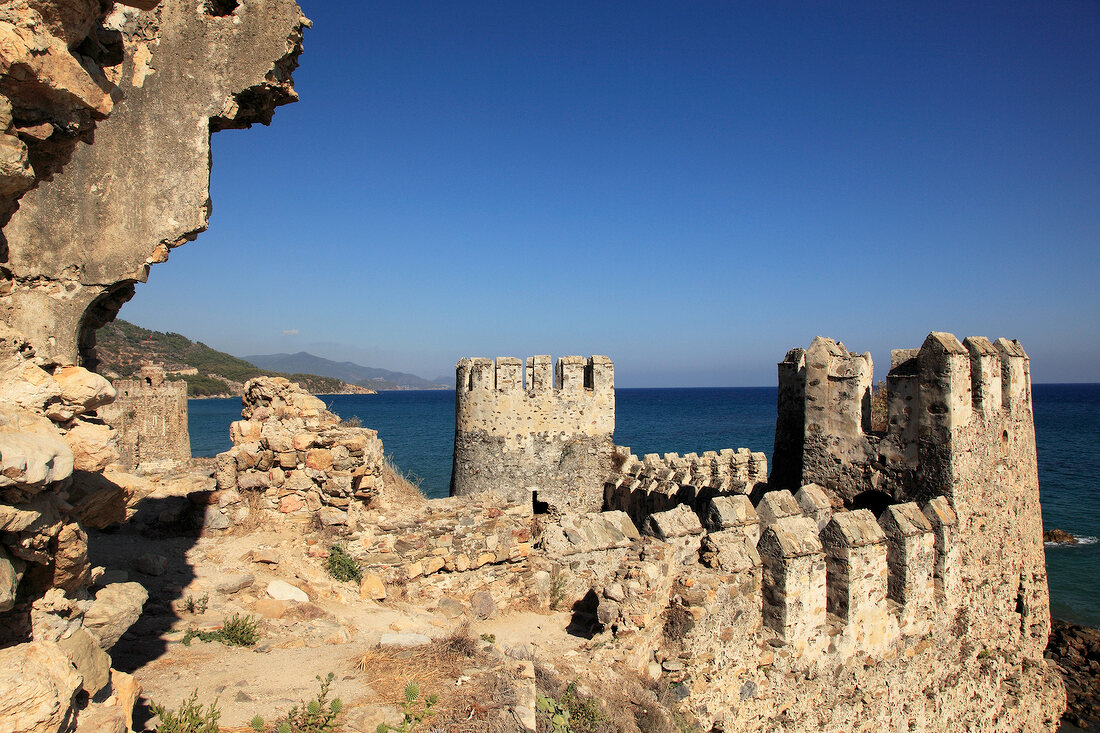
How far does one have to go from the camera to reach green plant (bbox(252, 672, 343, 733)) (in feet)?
12.8

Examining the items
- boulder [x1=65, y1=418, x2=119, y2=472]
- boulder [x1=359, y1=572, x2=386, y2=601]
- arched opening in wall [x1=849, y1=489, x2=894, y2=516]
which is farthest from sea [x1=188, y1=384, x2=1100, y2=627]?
arched opening in wall [x1=849, y1=489, x2=894, y2=516]

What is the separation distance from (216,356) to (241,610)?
411 feet

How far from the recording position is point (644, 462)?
1500cm

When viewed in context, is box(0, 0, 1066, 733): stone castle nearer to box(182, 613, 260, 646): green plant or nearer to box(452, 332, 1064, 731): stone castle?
box(452, 332, 1064, 731): stone castle

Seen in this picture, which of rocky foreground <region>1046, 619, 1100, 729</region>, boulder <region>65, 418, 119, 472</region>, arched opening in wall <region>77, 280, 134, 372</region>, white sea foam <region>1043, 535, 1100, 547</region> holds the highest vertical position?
arched opening in wall <region>77, 280, 134, 372</region>

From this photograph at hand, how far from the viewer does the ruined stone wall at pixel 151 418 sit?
921 inches

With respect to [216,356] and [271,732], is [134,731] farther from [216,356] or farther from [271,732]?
[216,356]

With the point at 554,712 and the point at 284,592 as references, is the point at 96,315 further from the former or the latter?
the point at 554,712

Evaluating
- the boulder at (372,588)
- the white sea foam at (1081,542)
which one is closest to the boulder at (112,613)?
the boulder at (372,588)

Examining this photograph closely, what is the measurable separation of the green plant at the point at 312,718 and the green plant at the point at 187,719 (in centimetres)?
26

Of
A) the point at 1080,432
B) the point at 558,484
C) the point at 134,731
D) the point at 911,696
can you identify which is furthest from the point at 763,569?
the point at 1080,432

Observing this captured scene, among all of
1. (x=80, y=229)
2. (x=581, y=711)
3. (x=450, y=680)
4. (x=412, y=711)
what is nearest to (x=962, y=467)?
(x=581, y=711)

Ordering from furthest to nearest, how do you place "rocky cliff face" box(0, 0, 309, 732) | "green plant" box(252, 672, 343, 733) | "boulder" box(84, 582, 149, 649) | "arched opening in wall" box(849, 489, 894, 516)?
"arched opening in wall" box(849, 489, 894, 516)
"green plant" box(252, 672, 343, 733)
"boulder" box(84, 582, 149, 649)
"rocky cliff face" box(0, 0, 309, 732)

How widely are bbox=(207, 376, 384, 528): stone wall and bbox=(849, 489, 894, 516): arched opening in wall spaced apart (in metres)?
7.21
